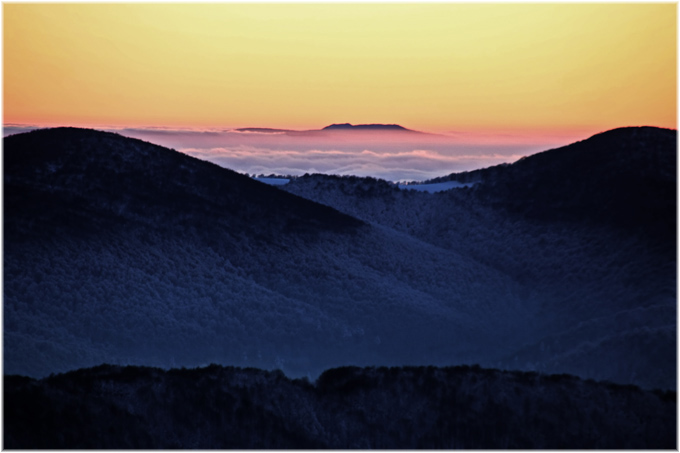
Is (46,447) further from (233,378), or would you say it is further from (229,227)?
(229,227)

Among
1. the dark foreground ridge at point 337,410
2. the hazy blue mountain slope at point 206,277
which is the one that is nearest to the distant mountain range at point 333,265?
the hazy blue mountain slope at point 206,277

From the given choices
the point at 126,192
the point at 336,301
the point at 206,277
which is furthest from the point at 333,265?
the point at 126,192

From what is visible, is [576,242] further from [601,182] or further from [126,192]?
[126,192]

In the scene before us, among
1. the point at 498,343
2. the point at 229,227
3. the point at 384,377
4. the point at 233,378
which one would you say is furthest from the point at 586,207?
the point at 233,378

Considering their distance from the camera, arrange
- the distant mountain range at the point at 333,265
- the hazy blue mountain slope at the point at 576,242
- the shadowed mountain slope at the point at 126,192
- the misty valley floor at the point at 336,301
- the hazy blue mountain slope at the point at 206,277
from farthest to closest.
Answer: the shadowed mountain slope at the point at 126,192 < the hazy blue mountain slope at the point at 206,277 < the distant mountain range at the point at 333,265 < the hazy blue mountain slope at the point at 576,242 < the misty valley floor at the point at 336,301

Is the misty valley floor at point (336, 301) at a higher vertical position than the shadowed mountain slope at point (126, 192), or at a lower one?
lower

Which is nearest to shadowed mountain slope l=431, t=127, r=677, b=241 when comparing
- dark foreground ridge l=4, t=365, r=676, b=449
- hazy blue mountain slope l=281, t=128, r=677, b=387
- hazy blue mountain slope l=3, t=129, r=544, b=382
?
hazy blue mountain slope l=281, t=128, r=677, b=387

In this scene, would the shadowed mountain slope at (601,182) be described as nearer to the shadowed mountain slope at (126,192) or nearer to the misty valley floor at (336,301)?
the misty valley floor at (336,301)
